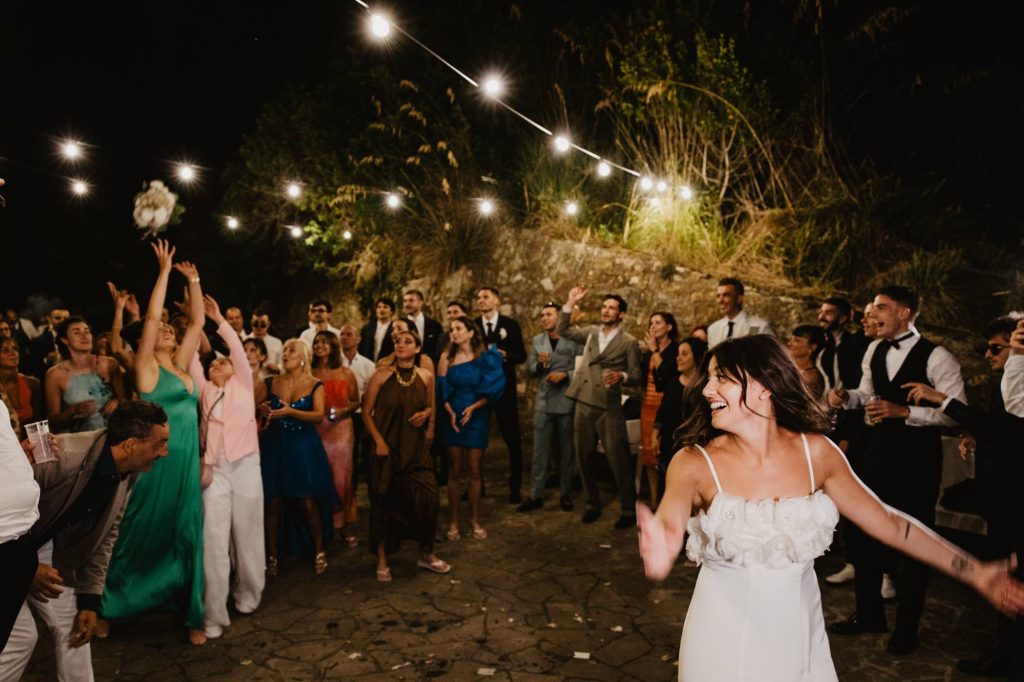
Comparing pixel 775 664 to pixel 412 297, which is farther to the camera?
pixel 412 297

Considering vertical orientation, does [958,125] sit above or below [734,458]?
above

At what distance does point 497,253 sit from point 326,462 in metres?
6.28

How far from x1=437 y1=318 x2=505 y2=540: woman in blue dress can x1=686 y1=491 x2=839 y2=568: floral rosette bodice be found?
13.1 feet

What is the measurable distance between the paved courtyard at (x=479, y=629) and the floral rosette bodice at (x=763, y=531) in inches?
76.8

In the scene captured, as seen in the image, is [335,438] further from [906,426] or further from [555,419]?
[906,426]

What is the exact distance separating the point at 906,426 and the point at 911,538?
2.01m

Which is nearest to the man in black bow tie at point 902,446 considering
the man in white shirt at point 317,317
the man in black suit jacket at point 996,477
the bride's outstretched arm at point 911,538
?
the man in black suit jacket at point 996,477

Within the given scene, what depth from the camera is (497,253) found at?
442 inches

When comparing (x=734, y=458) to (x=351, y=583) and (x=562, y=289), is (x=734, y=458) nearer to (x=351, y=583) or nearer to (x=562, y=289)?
(x=351, y=583)

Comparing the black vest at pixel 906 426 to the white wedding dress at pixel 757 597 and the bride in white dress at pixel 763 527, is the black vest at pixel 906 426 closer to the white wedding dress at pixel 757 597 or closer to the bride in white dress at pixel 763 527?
Result: the bride in white dress at pixel 763 527

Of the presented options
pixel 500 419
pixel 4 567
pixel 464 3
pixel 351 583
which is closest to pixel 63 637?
pixel 4 567

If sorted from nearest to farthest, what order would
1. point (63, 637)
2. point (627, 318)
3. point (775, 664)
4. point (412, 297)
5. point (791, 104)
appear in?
point (775, 664), point (63, 637), point (412, 297), point (627, 318), point (791, 104)

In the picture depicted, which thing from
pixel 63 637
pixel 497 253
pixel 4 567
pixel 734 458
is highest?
pixel 497 253

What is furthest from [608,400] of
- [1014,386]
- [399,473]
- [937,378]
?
[1014,386]
